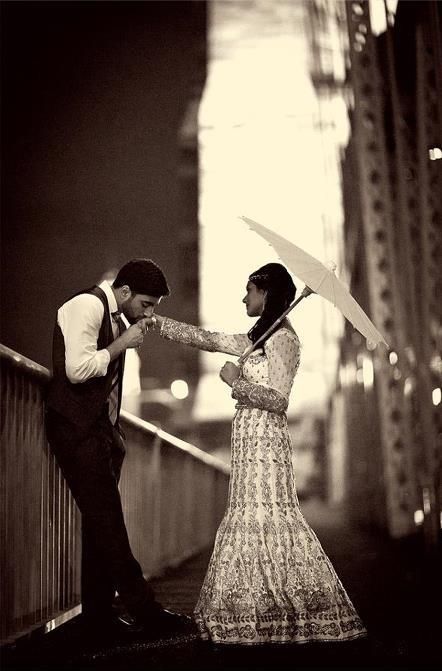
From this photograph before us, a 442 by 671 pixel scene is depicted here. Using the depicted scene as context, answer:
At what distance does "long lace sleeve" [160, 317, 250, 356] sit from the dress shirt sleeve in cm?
63

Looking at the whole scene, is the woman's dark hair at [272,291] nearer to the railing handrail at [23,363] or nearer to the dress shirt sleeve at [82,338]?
the dress shirt sleeve at [82,338]

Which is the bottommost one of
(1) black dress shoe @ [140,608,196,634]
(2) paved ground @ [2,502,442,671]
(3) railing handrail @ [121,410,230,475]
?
(2) paved ground @ [2,502,442,671]

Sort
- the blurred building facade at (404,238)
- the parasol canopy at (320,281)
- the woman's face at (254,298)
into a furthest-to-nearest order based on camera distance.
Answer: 1. the blurred building facade at (404,238)
2. the woman's face at (254,298)
3. the parasol canopy at (320,281)

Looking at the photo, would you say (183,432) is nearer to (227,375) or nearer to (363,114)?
(363,114)

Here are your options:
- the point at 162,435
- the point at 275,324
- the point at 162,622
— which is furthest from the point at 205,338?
the point at 162,435

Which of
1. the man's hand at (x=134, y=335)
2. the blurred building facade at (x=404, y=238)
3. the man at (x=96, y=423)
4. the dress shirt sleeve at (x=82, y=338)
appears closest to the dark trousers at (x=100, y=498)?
the man at (x=96, y=423)

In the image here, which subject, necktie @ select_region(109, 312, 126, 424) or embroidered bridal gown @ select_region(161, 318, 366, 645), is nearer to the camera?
embroidered bridal gown @ select_region(161, 318, 366, 645)

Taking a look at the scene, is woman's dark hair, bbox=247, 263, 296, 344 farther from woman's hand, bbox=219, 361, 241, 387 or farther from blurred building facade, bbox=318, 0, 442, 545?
blurred building facade, bbox=318, 0, 442, 545

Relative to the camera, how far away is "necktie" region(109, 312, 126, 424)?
5129 mm

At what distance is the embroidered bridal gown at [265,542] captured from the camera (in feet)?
16.0

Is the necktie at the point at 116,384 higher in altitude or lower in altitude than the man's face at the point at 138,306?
lower

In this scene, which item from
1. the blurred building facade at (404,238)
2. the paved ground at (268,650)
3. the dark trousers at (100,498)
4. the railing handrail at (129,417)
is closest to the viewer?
the paved ground at (268,650)

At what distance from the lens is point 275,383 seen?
5215 millimetres

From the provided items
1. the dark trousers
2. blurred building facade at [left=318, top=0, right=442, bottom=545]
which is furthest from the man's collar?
blurred building facade at [left=318, top=0, right=442, bottom=545]
